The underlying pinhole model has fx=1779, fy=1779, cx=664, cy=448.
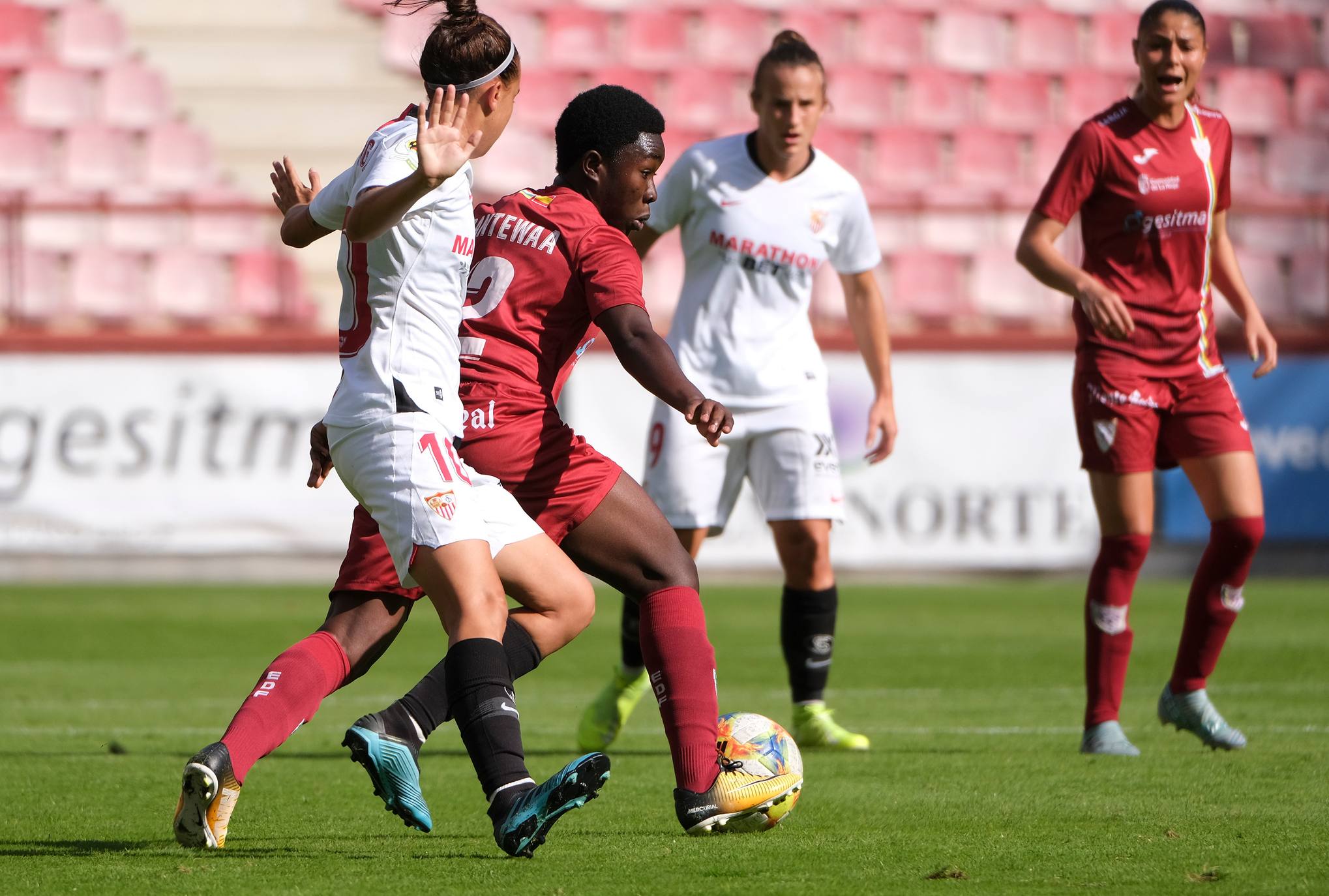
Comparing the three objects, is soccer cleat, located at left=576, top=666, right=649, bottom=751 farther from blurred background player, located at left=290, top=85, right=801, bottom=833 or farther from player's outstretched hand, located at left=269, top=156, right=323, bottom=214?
player's outstretched hand, located at left=269, top=156, right=323, bottom=214

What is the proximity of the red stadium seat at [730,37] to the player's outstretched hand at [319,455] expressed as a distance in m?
13.6

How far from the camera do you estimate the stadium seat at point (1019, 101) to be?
17.0 m

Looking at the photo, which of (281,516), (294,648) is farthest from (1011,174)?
(294,648)

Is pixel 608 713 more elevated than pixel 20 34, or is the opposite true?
pixel 20 34

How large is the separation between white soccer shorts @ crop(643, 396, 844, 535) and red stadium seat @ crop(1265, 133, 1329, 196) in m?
12.0

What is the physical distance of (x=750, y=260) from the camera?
6215 millimetres

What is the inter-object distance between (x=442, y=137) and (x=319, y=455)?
980 mm

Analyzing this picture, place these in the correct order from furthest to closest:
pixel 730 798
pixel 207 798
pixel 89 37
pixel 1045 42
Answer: pixel 1045 42
pixel 89 37
pixel 730 798
pixel 207 798

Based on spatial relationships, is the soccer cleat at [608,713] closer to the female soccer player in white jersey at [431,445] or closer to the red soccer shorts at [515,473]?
the red soccer shorts at [515,473]

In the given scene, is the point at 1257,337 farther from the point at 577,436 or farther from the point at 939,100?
the point at 939,100

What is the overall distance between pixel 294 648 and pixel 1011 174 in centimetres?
1344

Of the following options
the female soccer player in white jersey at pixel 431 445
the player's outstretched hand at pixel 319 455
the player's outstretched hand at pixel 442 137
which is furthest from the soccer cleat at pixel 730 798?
the player's outstretched hand at pixel 442 137

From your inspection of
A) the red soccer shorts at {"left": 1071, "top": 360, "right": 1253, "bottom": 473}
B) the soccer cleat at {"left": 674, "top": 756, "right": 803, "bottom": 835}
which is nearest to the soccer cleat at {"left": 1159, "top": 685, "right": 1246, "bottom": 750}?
the red soccer shorts at {"left": 1071, "top": 360, "right": 1253, "bottom": 473}

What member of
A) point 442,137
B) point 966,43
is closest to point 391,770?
point 442,137
